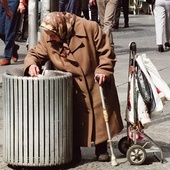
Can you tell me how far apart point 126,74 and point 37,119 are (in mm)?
5535

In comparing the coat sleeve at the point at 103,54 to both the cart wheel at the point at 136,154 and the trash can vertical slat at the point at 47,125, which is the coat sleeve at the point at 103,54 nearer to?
the trash can vertical slat at the point at 47,125

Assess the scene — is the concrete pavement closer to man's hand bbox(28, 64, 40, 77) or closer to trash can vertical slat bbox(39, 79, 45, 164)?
trash can vertical slat bbox(39, 79, 45, 164)

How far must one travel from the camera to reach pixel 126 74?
447 inches

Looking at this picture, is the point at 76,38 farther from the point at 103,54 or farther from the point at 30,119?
the point at 30,119

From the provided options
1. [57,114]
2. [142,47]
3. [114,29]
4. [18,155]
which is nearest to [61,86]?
[57,114]

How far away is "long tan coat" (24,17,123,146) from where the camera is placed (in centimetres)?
621

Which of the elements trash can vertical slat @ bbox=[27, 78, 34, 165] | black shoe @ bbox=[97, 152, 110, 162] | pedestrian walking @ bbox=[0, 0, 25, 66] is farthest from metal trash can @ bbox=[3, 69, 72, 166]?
pedestrian walking @ bbox=[0, 0, 25, 66]

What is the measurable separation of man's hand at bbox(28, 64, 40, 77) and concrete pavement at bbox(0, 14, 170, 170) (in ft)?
2.86

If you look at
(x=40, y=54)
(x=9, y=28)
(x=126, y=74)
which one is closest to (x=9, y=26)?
(x=9, y=28)

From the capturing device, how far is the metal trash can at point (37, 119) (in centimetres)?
592

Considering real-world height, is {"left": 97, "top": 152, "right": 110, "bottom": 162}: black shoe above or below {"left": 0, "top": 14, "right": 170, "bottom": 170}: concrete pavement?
above

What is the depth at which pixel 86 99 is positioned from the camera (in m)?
6.25

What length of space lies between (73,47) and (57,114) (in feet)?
2.08

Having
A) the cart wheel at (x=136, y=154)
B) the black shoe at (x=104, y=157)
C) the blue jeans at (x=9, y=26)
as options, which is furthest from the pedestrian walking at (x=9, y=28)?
the cart wheel at (x=136, y=154)
